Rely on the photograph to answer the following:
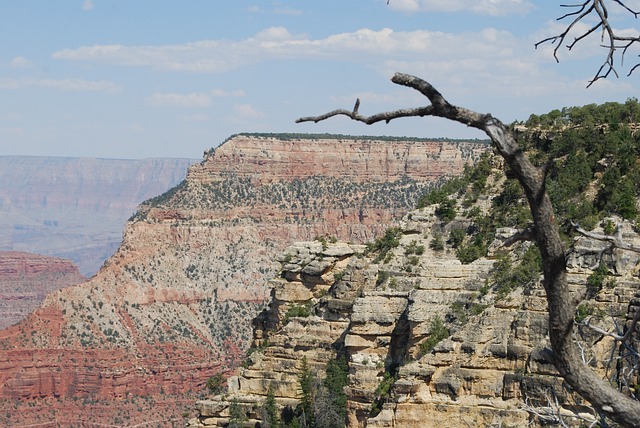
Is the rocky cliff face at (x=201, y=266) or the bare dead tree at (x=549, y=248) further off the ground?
the bare dead tree at (x=549, y=248)

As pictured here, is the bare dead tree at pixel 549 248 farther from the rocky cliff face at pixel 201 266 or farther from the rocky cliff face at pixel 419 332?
the rocky cliff face at pixel 201 266

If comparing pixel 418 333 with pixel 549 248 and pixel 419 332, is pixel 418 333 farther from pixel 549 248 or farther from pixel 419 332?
pixel 549 248

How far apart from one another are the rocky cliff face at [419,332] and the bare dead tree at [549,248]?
14.5 m

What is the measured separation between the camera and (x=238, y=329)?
145 metres

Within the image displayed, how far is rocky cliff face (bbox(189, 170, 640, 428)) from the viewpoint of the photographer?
35.0 metres

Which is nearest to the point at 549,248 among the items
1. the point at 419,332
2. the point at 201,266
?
the point at 419,332

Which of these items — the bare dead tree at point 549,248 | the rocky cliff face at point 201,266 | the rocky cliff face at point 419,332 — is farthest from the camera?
the rocky cliff face at point 201,266

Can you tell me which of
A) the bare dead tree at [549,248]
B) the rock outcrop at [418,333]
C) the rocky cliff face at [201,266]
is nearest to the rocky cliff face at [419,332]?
the rock outcrop at [418,333]

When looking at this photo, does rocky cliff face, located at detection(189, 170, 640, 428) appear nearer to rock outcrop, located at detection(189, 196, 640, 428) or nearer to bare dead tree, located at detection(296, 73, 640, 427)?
rock outcrop, located at detection(189, 196, 640, 428)

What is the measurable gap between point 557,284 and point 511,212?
120 feet

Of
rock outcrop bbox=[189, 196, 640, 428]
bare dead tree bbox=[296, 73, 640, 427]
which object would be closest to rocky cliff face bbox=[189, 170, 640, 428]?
rock outcrop bbox=[189, 196, 640, 428]

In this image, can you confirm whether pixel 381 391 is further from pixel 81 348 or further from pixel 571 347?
pixel 81 348

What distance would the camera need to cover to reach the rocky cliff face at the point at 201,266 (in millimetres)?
133125

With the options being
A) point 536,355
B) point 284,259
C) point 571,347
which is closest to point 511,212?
point 536,355
